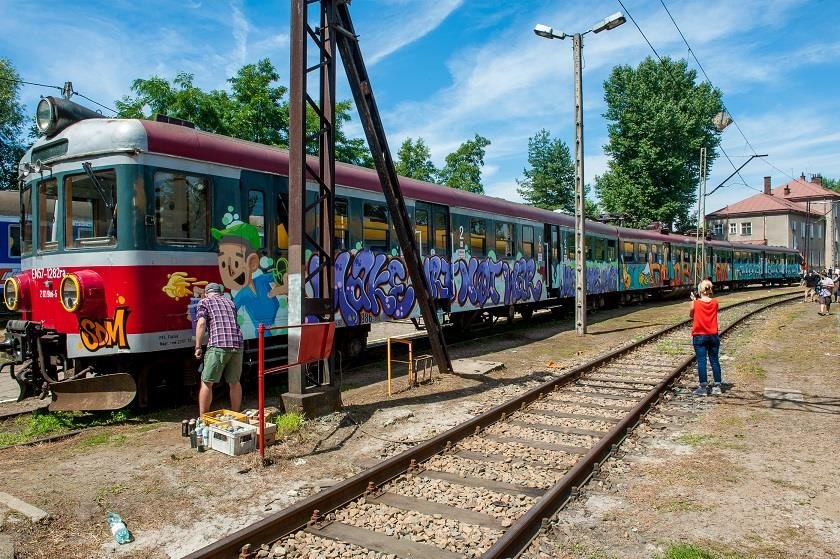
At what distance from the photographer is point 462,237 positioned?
13727mm

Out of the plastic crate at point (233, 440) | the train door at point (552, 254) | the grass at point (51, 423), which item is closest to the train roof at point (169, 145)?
the grass at point (51, 423)

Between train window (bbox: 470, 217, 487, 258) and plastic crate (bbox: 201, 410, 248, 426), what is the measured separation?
8.51 m

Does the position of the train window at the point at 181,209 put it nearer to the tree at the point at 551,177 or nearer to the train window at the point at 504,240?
the train window at the point at 504,240

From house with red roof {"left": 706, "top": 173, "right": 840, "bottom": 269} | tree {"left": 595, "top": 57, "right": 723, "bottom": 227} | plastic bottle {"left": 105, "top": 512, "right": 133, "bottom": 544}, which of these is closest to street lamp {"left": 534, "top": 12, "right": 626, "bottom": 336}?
plastic bottle {"left": 105, "top": 512, "right": 133, "bottom": 544}

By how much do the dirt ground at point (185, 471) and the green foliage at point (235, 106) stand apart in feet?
56.6

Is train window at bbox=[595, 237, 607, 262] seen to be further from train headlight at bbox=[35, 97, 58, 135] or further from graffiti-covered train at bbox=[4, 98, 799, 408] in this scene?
train headlight at bbox=[35, 97, 58, 135]

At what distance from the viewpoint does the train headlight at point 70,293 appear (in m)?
6.86

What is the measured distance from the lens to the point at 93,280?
7016 mm

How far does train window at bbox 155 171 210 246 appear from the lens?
7.29 m

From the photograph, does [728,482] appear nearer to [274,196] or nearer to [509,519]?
[509,519]

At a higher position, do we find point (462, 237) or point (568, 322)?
point (462, 237)

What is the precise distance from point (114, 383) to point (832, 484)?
7.25 metres

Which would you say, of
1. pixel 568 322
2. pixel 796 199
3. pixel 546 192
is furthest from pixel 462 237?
pixel 796 199

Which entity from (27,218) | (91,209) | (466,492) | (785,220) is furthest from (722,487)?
(785,220)
